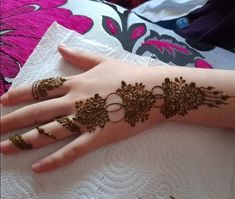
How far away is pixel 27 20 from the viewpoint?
66cm

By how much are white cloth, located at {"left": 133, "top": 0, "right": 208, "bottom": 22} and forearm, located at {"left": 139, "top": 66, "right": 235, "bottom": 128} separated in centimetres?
52

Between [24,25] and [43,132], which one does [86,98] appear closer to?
[43,132]

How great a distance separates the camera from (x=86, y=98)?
565 millimetres

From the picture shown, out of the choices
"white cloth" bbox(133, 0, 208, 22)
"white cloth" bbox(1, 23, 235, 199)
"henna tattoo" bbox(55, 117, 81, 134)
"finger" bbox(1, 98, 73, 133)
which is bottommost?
"white cloth" bbox(1, 23, 235, 199)

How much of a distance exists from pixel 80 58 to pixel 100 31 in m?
0.11

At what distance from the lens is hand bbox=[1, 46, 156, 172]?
52 cm

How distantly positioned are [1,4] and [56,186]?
16.3 inches

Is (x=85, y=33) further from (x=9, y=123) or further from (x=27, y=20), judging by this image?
(x=9, y=123)

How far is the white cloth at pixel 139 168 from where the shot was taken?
52 centimetres

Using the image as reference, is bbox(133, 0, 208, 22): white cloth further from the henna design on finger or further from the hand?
the henna design on finger

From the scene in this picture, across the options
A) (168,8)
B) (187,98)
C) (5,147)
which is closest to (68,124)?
(5,147)

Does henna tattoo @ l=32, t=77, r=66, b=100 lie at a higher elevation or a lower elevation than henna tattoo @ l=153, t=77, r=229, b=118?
higher

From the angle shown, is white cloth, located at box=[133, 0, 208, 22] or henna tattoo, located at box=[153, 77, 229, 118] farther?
white cloth, located at box=[133, 0, 208, 22]

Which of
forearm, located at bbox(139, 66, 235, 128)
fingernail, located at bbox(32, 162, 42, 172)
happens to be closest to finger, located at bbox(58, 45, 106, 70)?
forearm, located at bbox(139, 66, 235, 128)
